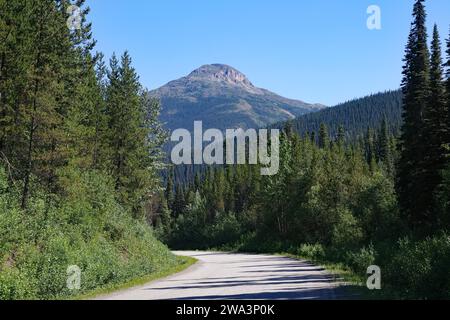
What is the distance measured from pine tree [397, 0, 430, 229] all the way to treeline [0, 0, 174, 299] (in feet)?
67.2

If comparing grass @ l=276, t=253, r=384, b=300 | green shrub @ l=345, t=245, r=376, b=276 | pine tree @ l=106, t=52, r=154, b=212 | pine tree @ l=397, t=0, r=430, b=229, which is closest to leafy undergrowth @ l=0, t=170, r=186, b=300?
pine tree @ l=106, t=52, r=154, b=212

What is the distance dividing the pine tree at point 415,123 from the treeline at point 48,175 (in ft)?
67.2

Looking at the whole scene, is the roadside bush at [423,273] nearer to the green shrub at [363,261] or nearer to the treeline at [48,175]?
the green shrub at [363,261]

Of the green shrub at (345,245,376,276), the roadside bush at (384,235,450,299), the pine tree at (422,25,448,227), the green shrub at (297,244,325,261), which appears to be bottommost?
the green shrub at (297,244,325,261)

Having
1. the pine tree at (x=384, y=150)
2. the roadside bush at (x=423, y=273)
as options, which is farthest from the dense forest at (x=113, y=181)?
the pine tree at (x=384, y=150)

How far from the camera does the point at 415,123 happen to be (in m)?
38.1

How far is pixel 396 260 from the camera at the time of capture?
66.8ft

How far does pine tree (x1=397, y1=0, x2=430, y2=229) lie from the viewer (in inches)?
1437

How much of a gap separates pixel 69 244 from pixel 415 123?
27849 mm

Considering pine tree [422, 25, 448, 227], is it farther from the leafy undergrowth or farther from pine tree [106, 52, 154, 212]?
pine tree [106, 52, 154, 212]

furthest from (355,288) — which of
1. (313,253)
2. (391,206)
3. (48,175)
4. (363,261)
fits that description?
(391,206)

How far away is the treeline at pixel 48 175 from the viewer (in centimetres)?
2105

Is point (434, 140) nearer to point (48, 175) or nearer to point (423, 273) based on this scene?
point (423, 273)
